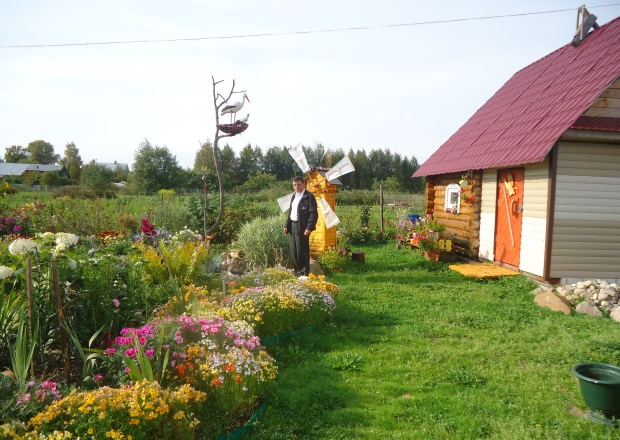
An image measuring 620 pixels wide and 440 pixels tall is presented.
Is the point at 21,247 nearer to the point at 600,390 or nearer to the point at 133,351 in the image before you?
the point at 133,351

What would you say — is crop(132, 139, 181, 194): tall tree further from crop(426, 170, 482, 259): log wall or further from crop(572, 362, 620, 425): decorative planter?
crop(572, 362, 620, 425): decorative planter

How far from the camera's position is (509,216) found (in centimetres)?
902

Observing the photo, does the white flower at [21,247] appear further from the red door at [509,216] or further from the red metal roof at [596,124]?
the red door at [509,216]

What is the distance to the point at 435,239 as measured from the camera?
10.6 m

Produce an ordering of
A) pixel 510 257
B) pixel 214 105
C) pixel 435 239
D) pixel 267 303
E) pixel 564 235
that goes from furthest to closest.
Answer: pixel 435 239 → pixel 510 257 → pixel 564 235 → pixel 214 105 → pixel 267 303

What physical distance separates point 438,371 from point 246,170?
4643 cm

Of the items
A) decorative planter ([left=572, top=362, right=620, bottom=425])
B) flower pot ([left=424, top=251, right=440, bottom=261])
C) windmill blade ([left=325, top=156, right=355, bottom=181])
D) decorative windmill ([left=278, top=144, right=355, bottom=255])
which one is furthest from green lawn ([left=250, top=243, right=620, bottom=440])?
windmill blade ([left=325, top=156, right=355, bottom=181])

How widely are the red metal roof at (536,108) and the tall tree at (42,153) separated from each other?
7751cm

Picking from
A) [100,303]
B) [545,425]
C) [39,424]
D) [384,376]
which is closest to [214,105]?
[100,303]

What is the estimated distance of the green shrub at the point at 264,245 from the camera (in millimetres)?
8781

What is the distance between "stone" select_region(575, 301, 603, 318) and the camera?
624 centimetres

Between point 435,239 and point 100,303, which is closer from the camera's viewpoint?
point 100,303

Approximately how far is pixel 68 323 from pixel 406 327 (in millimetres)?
3901

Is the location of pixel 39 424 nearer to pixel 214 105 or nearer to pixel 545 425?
pixel 545 425
